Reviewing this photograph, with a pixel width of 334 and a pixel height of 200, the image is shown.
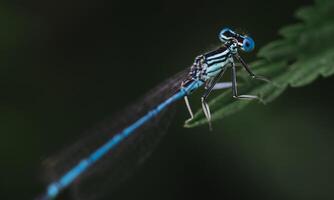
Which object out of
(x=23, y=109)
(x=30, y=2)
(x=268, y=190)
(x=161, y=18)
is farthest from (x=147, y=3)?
(x=268, y=190)

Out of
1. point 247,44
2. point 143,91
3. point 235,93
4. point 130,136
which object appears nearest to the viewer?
point 235,93

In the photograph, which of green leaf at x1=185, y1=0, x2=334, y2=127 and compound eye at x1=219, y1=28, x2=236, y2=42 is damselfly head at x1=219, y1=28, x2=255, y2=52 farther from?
green leaf at x1=185, y1=0, x2=334, y2=127

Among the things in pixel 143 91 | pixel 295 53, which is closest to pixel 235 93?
pixel 295 53

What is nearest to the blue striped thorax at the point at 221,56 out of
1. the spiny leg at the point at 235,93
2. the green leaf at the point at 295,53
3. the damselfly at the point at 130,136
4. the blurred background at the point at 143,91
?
the damselfly at the point at 130,136

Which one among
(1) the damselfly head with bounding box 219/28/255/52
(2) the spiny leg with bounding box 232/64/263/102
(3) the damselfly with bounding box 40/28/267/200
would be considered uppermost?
(1) the damselfly head with bounding box 219/28/255/52

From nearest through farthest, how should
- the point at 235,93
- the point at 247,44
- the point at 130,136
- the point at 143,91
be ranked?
the point at 235,93 < the point at 247,44 < the point at 130,136 < the point at 143,91

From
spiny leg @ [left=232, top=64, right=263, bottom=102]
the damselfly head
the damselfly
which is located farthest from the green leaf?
the damselfly head

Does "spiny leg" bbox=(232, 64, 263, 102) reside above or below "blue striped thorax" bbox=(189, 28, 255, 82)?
below

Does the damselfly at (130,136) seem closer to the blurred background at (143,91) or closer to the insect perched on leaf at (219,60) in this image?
the insect perched on leaf at (219,60)

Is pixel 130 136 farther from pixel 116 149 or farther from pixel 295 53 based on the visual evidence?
pixel 295 53
